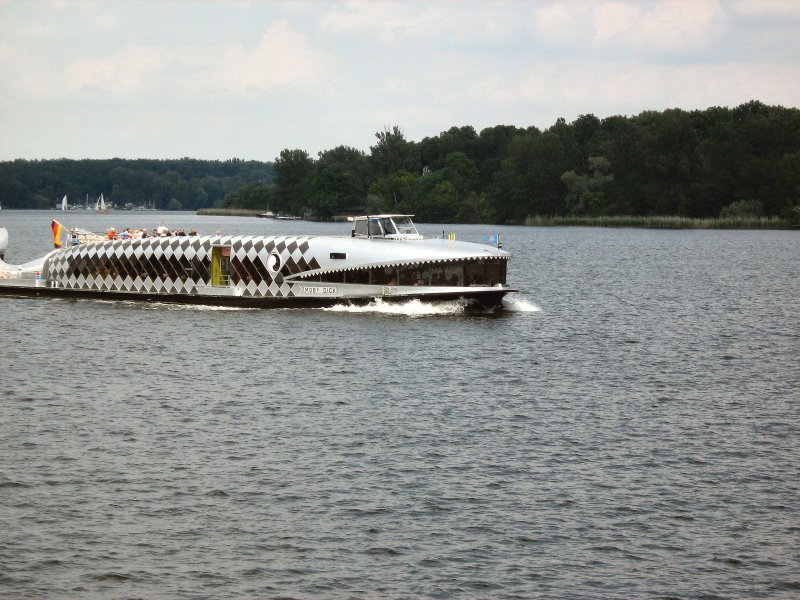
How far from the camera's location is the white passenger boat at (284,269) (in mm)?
68188

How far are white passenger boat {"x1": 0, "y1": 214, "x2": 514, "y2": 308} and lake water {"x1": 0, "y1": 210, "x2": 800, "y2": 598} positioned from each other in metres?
2.82

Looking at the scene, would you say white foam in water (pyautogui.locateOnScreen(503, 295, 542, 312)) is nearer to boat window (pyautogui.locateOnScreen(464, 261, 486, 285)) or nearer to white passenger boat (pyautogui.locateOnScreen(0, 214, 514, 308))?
white passenger boat (pyautogui.locateOnScreen(0, 214, 514, 308))

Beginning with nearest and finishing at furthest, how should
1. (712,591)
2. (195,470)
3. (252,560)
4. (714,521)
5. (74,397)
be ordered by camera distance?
(712,591)
(252,560)
(714,521)
(195,470)
(74,397)

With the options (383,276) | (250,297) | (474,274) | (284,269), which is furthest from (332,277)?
(474,274)

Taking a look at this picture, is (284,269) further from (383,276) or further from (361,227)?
(383,276)

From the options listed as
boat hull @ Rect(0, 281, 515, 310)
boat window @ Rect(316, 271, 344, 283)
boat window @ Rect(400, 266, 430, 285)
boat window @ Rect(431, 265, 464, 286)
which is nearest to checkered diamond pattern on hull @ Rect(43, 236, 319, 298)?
boat hull @ Rect(0, 281, 515, 310)

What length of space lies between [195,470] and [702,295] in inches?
2826

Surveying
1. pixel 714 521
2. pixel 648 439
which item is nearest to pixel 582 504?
pixel 714 521

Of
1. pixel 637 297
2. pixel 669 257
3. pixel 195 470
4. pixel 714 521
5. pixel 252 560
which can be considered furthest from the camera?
pixel 669 257

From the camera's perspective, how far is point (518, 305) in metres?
82.1

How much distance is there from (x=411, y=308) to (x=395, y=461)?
3440 cm

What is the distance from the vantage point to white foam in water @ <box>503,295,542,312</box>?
3120 inches

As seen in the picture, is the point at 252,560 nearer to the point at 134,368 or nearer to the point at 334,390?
the point at 334,390

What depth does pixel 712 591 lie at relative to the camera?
24578 millimetres
